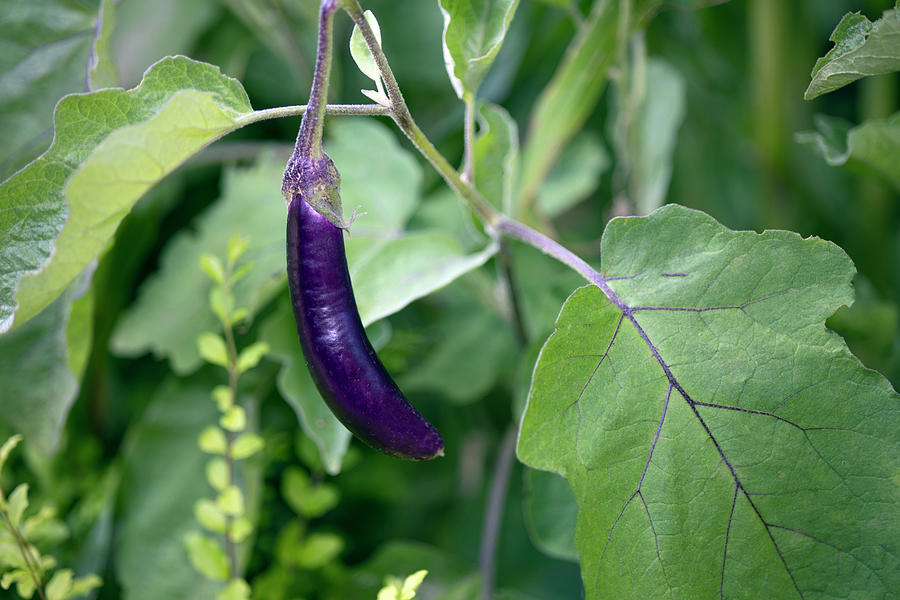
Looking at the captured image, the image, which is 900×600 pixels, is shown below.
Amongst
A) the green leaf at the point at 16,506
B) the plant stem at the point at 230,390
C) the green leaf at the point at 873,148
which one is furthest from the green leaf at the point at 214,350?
the green leaf at the point at 873,148

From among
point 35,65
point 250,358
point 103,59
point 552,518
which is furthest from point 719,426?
point 35,65

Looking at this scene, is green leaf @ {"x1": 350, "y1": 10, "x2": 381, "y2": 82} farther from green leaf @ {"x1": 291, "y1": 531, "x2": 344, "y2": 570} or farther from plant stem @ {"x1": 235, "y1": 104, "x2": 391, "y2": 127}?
green leaf @ {"x1": 291, "y1": 531, "x2": 344, "y2": 570}

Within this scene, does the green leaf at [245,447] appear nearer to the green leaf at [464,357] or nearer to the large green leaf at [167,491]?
the large green leaf at [167,491]

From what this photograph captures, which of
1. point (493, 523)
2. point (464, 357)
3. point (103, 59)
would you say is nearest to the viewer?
point (103, 59)

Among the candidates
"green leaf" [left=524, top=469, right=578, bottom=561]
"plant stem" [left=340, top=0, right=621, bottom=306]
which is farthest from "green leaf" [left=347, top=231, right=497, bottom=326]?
"green leaf" [left=524, top=469, right=578, bottom=561]

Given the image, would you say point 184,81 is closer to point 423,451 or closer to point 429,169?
point 423,451

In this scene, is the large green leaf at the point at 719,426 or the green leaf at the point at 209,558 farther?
the green leaf at the point at 209,558

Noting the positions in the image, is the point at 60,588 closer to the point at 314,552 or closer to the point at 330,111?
the point at 314,552
